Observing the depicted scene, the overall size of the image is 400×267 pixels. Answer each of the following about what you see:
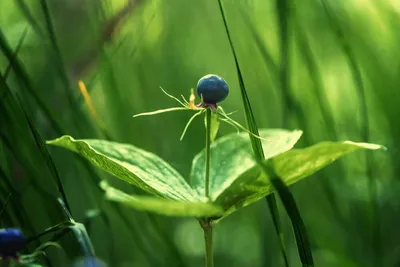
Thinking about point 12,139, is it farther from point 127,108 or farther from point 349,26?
point 349,26

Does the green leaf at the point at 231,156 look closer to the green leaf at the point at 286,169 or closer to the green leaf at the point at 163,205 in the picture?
the green leaf at the point at 286,169

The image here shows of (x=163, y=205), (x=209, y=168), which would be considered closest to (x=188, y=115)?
(x=209, y=168)

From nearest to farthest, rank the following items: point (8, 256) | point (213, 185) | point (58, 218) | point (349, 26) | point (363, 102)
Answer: point (8, 256) → point (213, 185) → point (58, 218) → point (363, 102) → point (349, 26)

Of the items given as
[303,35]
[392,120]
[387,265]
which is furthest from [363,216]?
[303,35]

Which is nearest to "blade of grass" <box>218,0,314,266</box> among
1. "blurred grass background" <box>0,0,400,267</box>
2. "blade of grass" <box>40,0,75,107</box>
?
"blurred grass background" <box>0,0,400,267</box>

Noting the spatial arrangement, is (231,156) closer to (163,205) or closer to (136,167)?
(136,167)

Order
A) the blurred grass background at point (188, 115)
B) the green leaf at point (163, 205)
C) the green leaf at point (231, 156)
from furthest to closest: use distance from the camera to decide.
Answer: the blurred grass background at point (188, 115), the green leaf at point (231, 156), the green leaf at point (163, 205)

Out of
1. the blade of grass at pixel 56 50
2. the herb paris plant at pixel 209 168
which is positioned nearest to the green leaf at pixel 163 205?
the herb paris plant at pixel 209 168
